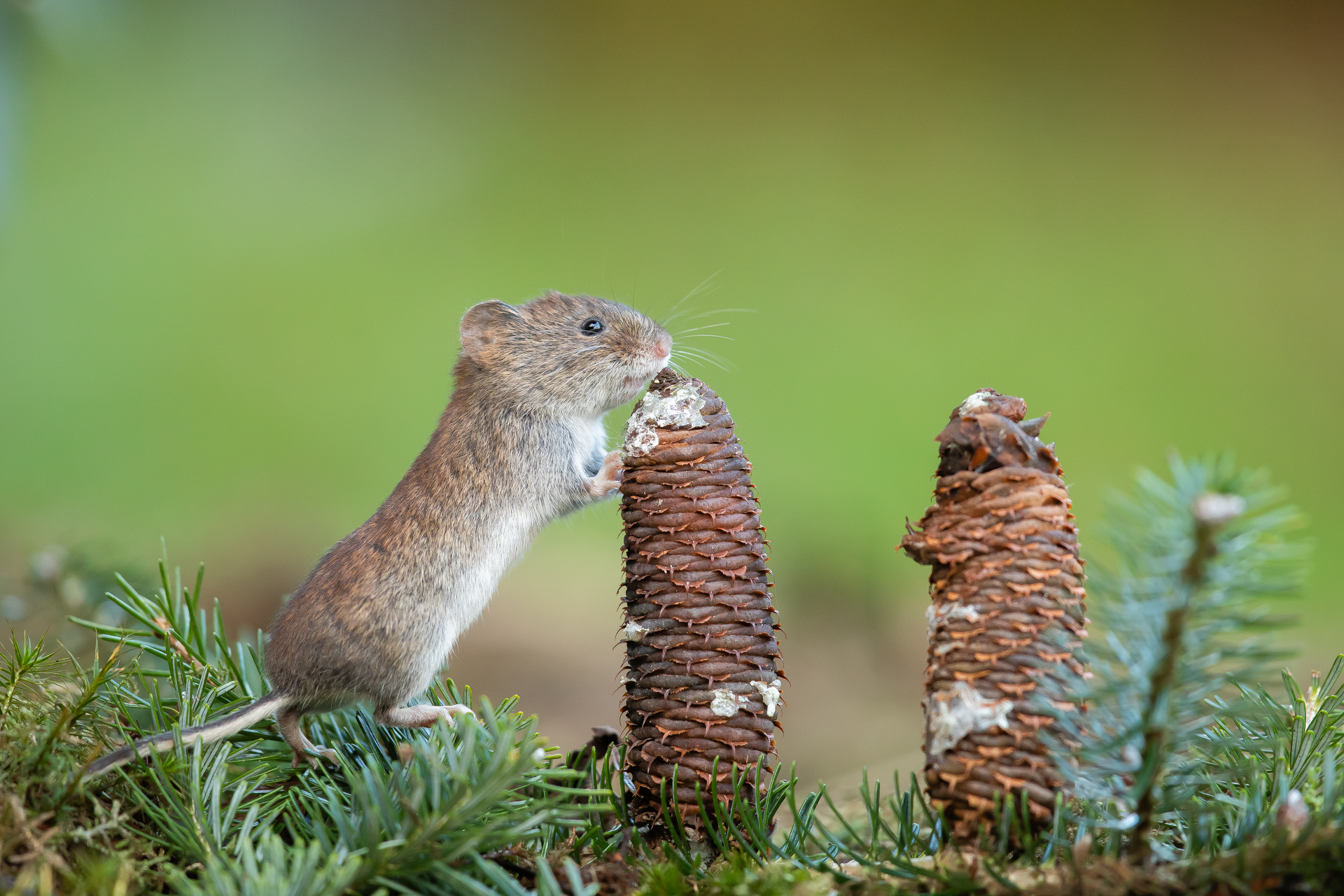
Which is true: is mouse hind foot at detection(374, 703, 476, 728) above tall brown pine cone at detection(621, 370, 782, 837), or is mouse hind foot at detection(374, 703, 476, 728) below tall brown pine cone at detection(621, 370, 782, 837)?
below

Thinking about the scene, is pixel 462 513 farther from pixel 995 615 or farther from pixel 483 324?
pixel 995 615

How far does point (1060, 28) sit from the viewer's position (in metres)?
2.09

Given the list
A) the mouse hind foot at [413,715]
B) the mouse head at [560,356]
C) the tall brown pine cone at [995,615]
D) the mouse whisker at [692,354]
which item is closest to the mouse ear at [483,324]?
the mouse head at [560,356]

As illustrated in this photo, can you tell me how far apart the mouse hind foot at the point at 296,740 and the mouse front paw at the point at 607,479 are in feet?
1.43

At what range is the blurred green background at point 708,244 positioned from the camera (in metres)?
2.07

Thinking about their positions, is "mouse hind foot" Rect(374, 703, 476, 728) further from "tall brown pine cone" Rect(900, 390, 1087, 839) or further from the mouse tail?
"tall brown pine cone" Rect(900, 390, 1087, 839)

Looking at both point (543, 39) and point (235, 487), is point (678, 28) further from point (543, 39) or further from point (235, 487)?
point (235, 487)

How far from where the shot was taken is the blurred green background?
81.4 inches

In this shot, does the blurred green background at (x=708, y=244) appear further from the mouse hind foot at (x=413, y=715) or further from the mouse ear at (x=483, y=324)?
the mouse hind foot at (x=413, y=715)

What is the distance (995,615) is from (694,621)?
0.22 meters

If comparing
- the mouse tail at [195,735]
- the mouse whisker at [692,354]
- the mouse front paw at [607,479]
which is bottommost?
the mouse tail at [195,735]

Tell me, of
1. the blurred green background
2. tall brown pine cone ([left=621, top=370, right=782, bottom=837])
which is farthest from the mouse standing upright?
the blurred green background

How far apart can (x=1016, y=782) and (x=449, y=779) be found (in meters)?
0.33

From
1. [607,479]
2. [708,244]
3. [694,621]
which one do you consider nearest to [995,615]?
[694,621]
